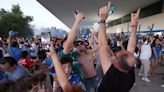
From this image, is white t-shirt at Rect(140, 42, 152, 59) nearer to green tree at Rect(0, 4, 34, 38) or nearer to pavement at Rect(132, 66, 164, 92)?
pavement at Rect(132, 66, 164, 92)

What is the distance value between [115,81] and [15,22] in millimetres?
64961

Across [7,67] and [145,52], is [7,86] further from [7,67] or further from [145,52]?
[145,52]

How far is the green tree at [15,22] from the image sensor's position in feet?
206

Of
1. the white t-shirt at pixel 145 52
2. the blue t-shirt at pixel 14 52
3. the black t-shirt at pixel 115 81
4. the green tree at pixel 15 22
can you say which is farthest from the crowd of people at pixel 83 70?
the green tree at pixel 15 22

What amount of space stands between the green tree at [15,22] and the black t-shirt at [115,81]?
57.7m

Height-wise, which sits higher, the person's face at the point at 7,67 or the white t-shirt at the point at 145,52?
the person's face at the point at 7,67

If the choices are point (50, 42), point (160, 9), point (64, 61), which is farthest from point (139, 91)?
point (160, 9)

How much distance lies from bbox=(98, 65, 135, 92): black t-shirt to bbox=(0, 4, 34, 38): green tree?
5767cm

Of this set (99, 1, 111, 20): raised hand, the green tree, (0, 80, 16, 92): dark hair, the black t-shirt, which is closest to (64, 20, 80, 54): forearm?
(99, 1, 111, 20): raised hand

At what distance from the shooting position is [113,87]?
3.16 m

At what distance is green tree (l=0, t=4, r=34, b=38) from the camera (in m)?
62.8

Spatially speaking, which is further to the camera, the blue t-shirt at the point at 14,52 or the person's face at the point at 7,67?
the blue t-shirt at the point at 14,52

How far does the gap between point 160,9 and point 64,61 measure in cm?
2643

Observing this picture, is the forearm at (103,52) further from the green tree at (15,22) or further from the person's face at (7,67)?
the green tree at (15,22)
